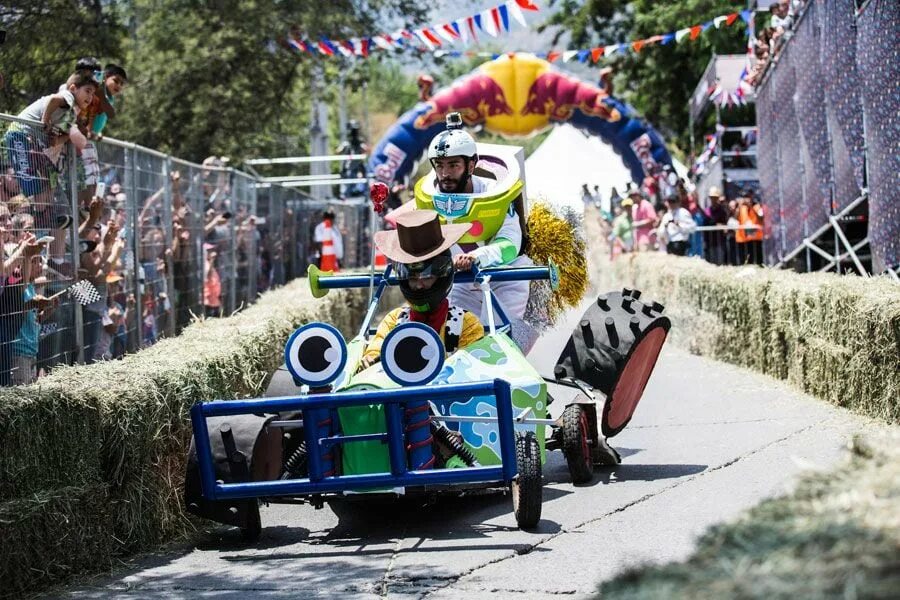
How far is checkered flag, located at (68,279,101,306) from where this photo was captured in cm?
1034

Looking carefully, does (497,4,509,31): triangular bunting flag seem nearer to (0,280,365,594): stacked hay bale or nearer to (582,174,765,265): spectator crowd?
(582,174,765,265): spectator crowd

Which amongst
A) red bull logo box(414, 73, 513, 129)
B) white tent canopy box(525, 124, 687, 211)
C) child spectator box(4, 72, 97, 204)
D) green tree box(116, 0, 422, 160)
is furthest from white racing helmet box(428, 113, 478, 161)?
white tent canopy box(525, 124, 687, 211)

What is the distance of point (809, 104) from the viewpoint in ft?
51.4

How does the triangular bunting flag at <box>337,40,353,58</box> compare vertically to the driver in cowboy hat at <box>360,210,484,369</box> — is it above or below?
above

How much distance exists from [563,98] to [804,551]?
28935 millimetres

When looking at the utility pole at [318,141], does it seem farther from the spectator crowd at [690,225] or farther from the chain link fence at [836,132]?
the chain link fence at [836,132]

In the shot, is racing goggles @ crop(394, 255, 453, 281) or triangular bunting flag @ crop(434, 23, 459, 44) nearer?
racing goggles @ crop(394, 255, 453, 281)

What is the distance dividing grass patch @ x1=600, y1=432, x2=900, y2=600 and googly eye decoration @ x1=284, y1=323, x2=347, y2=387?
387 centimetres

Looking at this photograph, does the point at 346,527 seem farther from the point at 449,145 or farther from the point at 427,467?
the point at 449,145

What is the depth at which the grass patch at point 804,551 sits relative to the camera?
246 cm

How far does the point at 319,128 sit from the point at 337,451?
32.7 m

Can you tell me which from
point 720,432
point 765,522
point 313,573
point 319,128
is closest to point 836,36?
point 720,432

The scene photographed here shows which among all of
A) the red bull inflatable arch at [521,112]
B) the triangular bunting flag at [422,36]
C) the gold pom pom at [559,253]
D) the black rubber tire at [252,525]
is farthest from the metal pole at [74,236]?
the red bull inflatable arch at [521,112]

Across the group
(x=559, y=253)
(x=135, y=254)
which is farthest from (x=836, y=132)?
(x=135, y=254)
